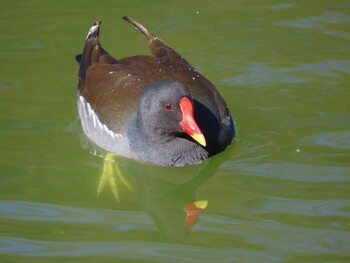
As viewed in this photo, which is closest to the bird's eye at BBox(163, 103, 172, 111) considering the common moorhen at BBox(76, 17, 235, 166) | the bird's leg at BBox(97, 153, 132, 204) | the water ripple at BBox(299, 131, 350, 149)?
the common moorhen at BBox(76, 17, 235, 166)

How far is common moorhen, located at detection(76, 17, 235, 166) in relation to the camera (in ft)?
21.0

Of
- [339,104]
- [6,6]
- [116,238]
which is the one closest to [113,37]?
[6,6]

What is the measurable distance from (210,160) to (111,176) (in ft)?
2.74

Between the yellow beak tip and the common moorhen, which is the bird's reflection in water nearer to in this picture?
the common moorhen

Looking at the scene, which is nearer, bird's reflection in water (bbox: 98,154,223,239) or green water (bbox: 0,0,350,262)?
green water (bbox: 0,0,350,262)

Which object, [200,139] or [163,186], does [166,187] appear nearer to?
[163,186]

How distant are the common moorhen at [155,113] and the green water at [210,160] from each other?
0.16m

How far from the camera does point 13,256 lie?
17.8 ft

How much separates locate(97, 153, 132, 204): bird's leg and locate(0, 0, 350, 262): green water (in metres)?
0.06

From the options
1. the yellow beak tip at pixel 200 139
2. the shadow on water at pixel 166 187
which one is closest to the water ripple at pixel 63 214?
the shadow on water at pixel 166 187

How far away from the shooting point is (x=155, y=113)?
6.51 meters

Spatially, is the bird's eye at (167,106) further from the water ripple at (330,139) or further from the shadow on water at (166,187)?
the water ripple at (330,139)

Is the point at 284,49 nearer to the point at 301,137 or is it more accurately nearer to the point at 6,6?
the point at 301,137

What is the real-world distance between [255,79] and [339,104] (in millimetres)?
899
